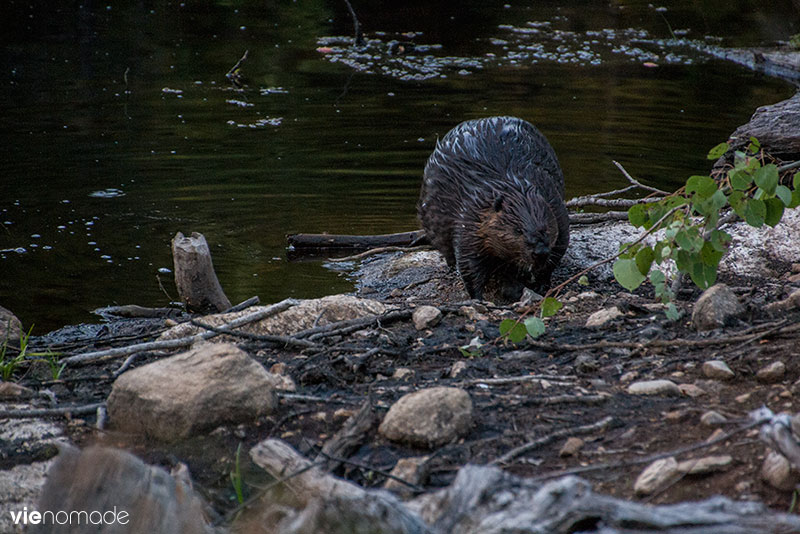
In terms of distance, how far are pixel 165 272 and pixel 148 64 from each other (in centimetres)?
954

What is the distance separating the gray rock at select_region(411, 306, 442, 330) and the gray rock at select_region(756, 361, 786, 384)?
1.73 meters

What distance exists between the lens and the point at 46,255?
25.4 ft

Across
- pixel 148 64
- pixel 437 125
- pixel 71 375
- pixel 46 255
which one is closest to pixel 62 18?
pixel 148 64

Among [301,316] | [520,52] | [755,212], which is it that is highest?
[520,52]

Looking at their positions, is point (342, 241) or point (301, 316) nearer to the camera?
point (301, 316)

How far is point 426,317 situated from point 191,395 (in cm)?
158

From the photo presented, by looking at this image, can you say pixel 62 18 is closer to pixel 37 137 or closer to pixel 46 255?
pixel 37 137

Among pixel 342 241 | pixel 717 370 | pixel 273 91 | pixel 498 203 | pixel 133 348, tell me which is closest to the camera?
pixel 717 370

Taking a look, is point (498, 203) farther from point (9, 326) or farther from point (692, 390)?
point (9, 326)

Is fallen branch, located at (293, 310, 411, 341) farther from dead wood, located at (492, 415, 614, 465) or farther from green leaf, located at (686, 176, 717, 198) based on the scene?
green leaf, located at (686, 176, 717, 198)

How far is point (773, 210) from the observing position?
11.5 ft

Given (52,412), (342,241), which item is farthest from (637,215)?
(342,241)

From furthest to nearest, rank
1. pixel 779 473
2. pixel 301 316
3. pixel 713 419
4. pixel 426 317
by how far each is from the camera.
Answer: pixel 301 316 → pixel 426 317 → pixel 713 419 → pixel 779 473

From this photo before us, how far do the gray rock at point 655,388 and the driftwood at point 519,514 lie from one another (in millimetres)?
1145
